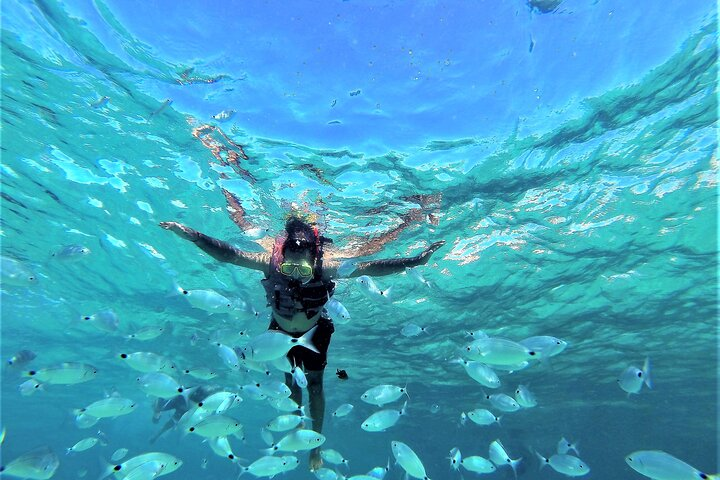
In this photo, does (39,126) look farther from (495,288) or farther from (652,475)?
(495,288)

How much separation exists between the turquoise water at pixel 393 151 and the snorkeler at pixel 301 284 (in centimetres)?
98

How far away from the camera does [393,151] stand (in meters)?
10.1

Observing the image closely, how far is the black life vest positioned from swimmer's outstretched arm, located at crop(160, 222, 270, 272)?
91cm

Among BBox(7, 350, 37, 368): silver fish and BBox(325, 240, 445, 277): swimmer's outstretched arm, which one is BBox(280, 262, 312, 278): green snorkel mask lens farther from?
BBox(7, 350, 37, 368): silver fish

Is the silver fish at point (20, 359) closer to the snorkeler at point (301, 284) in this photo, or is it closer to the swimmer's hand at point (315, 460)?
the snorkeler at point (301, 284)

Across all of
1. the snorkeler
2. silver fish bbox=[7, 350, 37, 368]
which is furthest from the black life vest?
silver fish bbox=[7, 350, 37, 368]

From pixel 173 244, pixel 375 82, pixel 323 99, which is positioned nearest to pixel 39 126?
pixel 173 244

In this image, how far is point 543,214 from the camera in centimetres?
1241

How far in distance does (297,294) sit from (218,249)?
1.80 m

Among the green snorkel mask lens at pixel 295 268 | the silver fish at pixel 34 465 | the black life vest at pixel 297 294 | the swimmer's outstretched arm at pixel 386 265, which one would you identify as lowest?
the silver fish at pixel 34 465

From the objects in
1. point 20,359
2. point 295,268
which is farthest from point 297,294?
point 20,359

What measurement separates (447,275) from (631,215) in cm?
677

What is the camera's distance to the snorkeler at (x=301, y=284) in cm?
746

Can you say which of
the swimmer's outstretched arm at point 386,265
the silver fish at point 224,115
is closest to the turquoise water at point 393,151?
the silver fish at point 224,115
